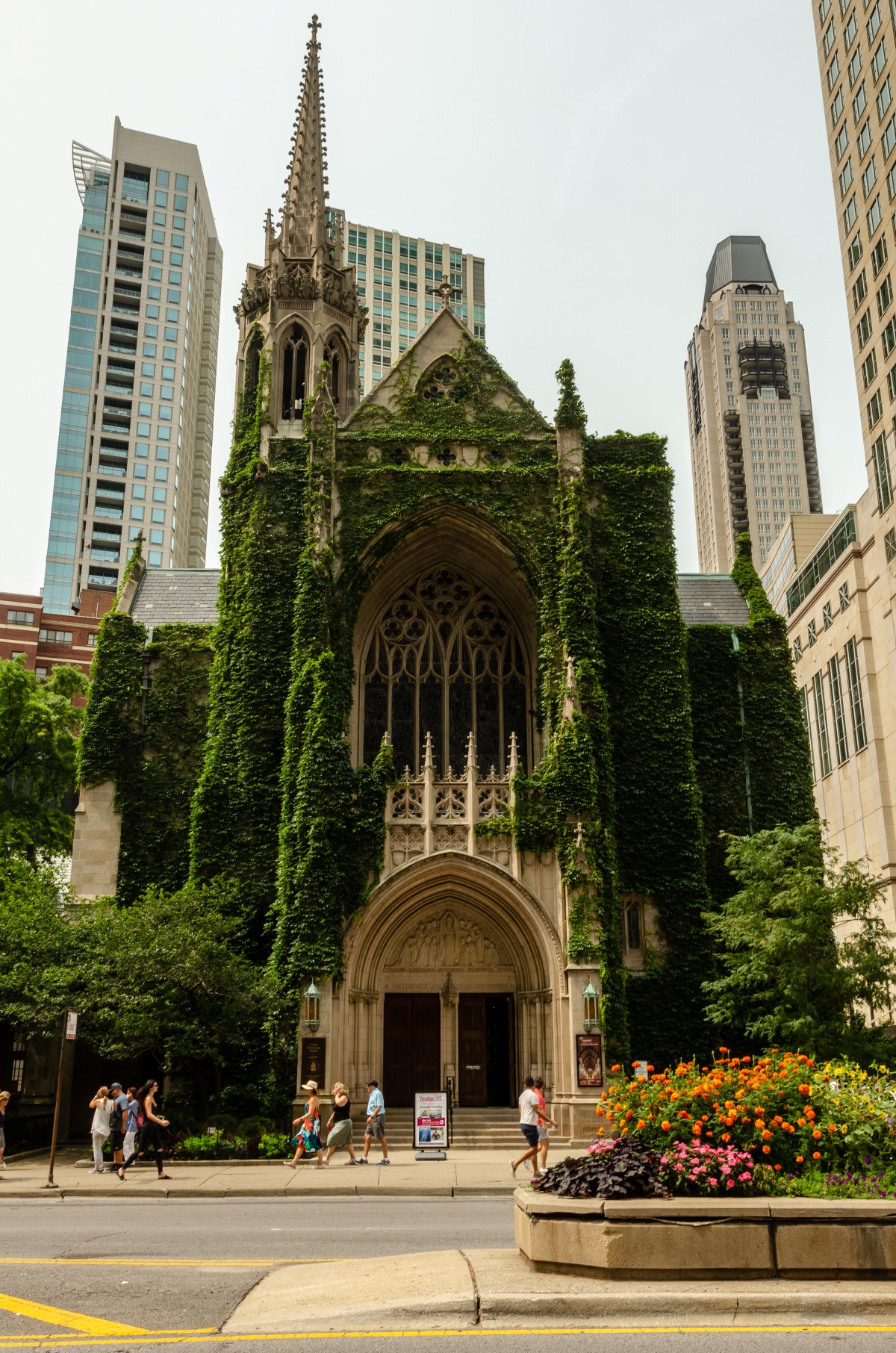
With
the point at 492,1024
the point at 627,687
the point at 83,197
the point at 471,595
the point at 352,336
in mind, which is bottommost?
the point at 492,1024

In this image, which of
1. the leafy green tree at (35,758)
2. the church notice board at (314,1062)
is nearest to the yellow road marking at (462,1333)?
the church notice board at (314,1062)

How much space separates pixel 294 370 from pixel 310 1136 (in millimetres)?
23705

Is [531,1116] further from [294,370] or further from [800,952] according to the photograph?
[294,370]

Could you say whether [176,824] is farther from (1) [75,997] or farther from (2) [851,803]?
(2) [851,803]

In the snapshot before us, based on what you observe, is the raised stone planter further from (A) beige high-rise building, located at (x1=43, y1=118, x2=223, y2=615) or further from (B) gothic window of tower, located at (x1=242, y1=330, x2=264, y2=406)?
(A) beige high-rise building, located at (x1=43, y1=118, x2=223, y2=615)

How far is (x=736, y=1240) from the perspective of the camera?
9094 millimetres

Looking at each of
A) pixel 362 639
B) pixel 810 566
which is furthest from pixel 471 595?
pixel 810 566

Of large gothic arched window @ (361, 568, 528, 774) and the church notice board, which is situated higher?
large gothic arched window @ (361, 568, 528, 774)

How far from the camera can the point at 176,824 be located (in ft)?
105

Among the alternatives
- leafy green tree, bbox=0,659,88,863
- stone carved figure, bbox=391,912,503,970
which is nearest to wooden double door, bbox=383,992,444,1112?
stone carved figure, bbox=391,912,503,970

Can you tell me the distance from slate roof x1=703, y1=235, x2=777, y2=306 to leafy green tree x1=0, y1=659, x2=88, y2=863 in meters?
166

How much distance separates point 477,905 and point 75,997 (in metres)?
10.1

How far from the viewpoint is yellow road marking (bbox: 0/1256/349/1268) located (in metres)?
10.8

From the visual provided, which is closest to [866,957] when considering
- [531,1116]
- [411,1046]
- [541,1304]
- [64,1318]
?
[531,1116]
